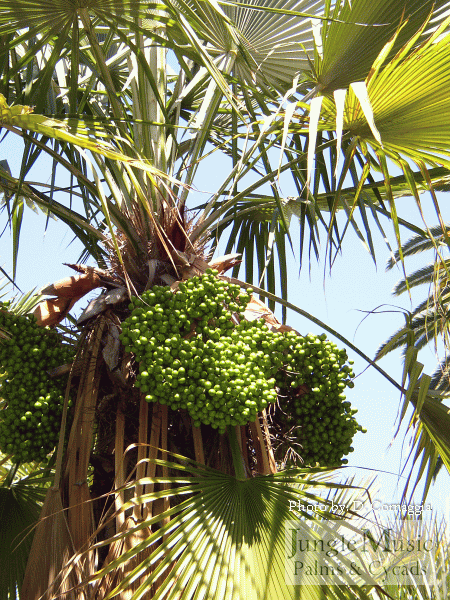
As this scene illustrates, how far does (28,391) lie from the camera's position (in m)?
2.15

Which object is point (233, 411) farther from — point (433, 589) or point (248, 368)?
point (433, 589)

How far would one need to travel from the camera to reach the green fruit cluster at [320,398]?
7.14ft

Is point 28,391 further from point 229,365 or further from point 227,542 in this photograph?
point 227,542

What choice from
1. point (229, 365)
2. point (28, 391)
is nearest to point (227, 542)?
point (229, 365)

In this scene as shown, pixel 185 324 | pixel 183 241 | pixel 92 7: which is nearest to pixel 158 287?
pixel 185 324

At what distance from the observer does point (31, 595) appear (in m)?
1.88

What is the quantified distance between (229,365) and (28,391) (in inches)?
28.7

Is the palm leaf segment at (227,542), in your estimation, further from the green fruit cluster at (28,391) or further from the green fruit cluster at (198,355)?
the green fruit cluster at (28,391)

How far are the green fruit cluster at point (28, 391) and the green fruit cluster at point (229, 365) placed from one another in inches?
13.8

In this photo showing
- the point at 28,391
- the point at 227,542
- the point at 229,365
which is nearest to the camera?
the point at 227,542

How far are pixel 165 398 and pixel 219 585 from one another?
0.59m

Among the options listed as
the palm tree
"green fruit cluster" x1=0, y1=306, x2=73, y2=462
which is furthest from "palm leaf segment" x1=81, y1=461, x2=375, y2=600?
"green fruit cluster" x1=0, y1=306, x2=73, y2=462

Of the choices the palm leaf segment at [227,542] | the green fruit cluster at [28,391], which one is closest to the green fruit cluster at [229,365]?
the palm leaf segment at [227,542]

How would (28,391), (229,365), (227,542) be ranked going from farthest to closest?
(28,391) < (229,365) < (227,542)
